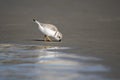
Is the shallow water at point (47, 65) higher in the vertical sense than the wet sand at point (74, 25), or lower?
lower

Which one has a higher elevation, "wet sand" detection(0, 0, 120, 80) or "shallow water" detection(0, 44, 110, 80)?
"wet sand" detection(0, 0, 120, 80)

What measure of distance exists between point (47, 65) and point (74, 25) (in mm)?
5909

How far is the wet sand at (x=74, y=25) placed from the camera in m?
6.84

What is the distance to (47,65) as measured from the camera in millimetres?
5531

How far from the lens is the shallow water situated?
15.3 ft

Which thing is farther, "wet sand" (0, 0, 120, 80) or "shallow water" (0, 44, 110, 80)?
"wet sand" (0, 0, 120, 80)

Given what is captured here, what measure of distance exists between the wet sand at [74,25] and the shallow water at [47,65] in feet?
0.35

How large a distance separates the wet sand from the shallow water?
11cm

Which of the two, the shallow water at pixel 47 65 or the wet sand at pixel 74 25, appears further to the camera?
the wet sand at pixel 74 25

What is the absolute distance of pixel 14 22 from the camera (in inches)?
489

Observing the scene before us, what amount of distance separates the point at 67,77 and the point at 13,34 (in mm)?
5360

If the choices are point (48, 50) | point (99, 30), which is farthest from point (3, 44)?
point (99, 30)

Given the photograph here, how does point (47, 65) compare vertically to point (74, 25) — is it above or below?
below

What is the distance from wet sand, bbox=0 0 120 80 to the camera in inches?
269
